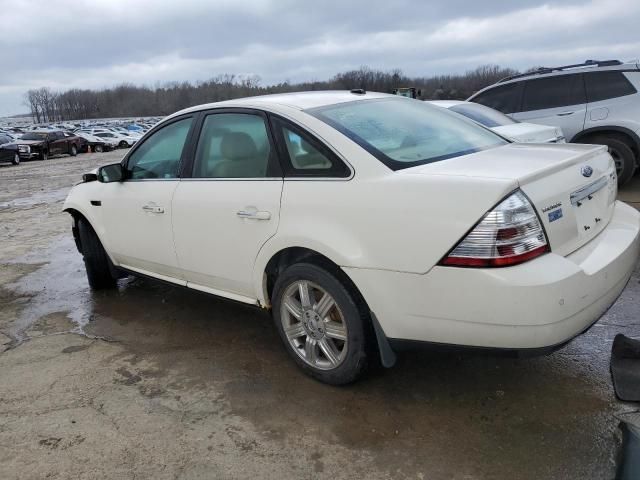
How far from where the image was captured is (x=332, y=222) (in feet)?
9.49

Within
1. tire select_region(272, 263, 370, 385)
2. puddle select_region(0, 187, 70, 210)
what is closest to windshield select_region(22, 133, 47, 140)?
puddle select_region(0, 187, 70, 210)

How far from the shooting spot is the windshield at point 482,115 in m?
7.72

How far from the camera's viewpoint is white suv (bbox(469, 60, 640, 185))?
317 inches

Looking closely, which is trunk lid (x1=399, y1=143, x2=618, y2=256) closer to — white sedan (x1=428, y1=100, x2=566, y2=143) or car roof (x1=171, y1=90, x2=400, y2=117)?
car roof (x1=171, y1=90, x2=400, y2=117)

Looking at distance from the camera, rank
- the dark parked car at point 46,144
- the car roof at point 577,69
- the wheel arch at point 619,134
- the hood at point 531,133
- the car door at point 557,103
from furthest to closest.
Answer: the dark parked car at point 46,144 → the car door at point 557,103 → the car roof at point 577,69 → the wheel arch at point 619,134 → the hood at point 531,133

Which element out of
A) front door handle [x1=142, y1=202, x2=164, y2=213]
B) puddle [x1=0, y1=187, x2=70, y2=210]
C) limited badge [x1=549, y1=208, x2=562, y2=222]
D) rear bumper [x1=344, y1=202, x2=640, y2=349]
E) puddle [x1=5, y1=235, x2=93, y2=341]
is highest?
limited badge [x1=549, y1=208, x2=562, y2=222]

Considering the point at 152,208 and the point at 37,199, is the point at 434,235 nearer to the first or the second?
the point at 152,208

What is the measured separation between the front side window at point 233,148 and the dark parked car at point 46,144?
2756cm

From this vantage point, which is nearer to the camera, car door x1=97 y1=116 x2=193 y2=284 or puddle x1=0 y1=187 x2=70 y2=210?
car door x1=97 y1=116 x2=193 y2=284

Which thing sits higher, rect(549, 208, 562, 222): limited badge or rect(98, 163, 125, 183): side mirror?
rect(98, 163, 125, 183): side mirror

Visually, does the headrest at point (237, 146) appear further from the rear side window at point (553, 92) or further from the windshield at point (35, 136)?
the windshield at point (35, 136)

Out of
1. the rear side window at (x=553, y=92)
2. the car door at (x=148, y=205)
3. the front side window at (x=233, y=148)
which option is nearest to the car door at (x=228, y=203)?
the front side window at (x=233, y=148)

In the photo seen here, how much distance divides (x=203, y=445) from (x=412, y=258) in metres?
1.39

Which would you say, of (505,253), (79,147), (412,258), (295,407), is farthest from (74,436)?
(79,147)
